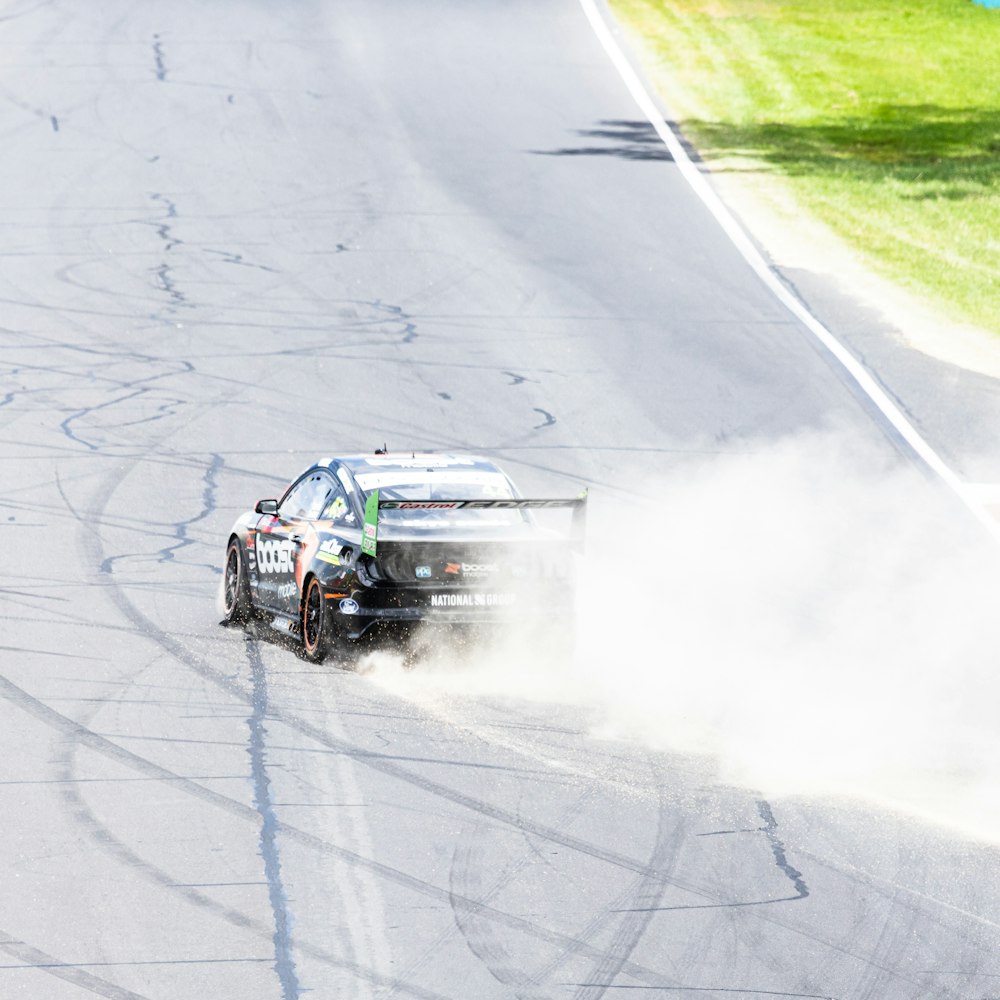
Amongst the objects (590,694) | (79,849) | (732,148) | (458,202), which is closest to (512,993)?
(79,849)

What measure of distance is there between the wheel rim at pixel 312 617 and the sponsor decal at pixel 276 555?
49 cm

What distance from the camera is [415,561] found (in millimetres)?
12977

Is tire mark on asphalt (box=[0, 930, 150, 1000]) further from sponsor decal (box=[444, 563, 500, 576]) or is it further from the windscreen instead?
the windscreen

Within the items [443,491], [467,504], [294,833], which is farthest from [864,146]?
[294,833]

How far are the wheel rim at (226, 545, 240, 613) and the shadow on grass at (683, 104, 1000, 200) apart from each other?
56.6 feet

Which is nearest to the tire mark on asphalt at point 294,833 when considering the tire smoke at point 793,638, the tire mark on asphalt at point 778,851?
the tire mark on asphalt at point 778,851

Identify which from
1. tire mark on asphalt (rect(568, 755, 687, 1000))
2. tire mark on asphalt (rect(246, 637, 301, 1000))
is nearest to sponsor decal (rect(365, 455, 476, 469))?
tire mark on asphalt (rect(246, 637, 301, 1000))

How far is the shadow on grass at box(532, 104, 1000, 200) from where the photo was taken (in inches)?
1192

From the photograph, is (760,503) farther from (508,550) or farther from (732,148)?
(732,148)

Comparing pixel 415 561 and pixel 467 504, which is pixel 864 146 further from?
pixel 415 561

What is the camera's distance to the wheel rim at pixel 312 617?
13.3 meters

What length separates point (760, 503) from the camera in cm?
1864

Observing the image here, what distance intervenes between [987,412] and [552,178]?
10.2m

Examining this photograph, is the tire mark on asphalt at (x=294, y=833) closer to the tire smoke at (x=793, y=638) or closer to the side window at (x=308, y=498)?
the tire smoke at (x=793, y=638)
